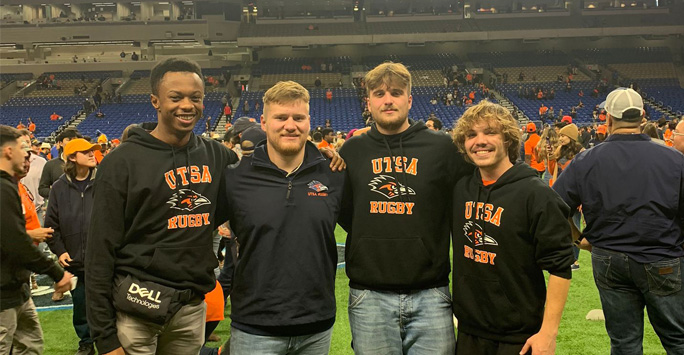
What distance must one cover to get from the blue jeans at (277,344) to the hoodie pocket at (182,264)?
0.36 metres

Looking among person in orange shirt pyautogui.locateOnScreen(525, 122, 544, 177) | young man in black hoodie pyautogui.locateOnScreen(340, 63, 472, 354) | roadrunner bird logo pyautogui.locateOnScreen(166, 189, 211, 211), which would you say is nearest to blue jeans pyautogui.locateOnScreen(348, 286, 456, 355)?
young man in black hoodie pyautogui.locateOnScreen(340, 63, 472, 354)

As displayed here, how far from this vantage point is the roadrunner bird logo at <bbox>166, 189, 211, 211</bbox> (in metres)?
2.91

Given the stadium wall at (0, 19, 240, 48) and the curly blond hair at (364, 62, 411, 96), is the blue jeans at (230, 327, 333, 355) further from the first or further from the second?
the stadium wall at (0, 19, 240, 48)

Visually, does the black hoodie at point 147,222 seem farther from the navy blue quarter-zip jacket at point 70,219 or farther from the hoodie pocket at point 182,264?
the navy blue quarter-zip jacket at point 70,219

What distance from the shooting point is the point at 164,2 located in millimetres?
44375

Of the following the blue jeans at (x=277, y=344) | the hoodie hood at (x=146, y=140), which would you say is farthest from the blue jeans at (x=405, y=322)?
the hoodie hood at (x=146, y=140)

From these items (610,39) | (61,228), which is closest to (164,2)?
(610,39)

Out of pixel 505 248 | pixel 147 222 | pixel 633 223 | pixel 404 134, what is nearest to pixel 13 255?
pixel 147 222

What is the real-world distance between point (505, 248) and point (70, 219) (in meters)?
3.99

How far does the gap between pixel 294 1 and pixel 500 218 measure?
46.7 m

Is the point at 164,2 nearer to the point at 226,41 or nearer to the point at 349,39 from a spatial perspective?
the point at 226,41

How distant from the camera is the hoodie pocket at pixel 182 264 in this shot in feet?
9.37

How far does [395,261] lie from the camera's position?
3105mm

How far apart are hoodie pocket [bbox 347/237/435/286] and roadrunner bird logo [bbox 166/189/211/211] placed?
904 mm
